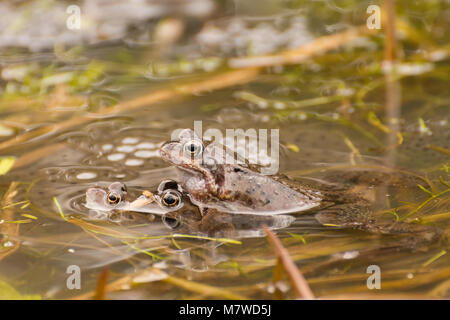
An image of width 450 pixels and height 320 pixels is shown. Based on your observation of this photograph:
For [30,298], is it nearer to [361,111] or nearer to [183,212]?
[183,212]

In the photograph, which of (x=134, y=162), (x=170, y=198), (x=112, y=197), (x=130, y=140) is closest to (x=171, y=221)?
(x=170, y=198)

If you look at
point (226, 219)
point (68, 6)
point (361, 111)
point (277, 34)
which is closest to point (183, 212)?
point (226, 219)

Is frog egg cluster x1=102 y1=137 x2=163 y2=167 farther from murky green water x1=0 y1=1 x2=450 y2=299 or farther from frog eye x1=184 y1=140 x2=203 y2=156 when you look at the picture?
frog eye x1=184 y1=140 x2=203 y2=156

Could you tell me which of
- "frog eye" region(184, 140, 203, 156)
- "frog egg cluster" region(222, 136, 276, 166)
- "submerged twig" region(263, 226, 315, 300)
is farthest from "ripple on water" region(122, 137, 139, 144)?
"submerged twig" region(263, 226, 315, 300)

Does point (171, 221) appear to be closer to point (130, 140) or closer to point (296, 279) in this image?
point (296, 279)

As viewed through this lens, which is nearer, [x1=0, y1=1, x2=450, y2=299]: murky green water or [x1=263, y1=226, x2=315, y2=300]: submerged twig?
[x1=263, y1=226, x2=315, y2=300]: submerged twig

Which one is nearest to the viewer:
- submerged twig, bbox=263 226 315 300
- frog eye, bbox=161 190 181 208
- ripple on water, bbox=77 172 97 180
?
submerged twig, bbox=263 226 315 300
